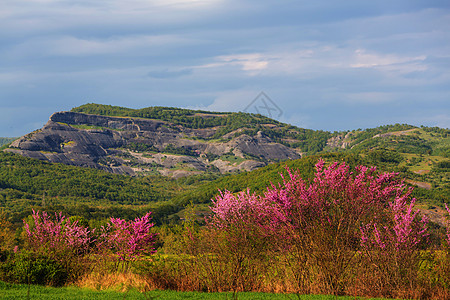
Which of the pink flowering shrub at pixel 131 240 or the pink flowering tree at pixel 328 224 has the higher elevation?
the pink flowering tree at pixel 328 224

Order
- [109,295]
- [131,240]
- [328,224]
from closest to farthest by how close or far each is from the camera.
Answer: [109,295], [328,224], [131,240]

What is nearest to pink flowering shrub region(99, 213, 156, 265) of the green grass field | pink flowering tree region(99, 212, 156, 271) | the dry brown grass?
pink flowering tree region(99, 212, 156, 271)

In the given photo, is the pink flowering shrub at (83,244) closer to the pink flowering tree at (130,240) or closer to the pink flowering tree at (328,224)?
the pink flowering tree at (130,240)

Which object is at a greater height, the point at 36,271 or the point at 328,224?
the point at 328,224

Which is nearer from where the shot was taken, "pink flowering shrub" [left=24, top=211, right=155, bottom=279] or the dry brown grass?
the dry brown grass

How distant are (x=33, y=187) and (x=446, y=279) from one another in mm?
204720

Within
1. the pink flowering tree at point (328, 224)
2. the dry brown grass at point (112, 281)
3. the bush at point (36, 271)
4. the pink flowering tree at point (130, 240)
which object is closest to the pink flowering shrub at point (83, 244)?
the pink flowering tree at point (130, 240)

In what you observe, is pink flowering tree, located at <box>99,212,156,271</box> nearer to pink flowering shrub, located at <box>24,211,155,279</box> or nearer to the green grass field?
A: pink flowering shrub, located at <box>24,211,155,279</box>

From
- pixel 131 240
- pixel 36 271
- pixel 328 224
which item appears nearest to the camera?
pixel 328 224

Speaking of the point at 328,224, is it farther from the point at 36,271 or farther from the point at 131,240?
the point at 131,240

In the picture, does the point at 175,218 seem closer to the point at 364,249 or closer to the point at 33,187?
the point at 33,187

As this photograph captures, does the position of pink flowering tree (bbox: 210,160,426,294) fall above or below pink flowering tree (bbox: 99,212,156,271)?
above

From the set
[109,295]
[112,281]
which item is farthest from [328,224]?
[112,281]

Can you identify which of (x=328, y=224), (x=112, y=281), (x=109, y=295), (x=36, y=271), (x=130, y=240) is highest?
(x=328, y=224)
